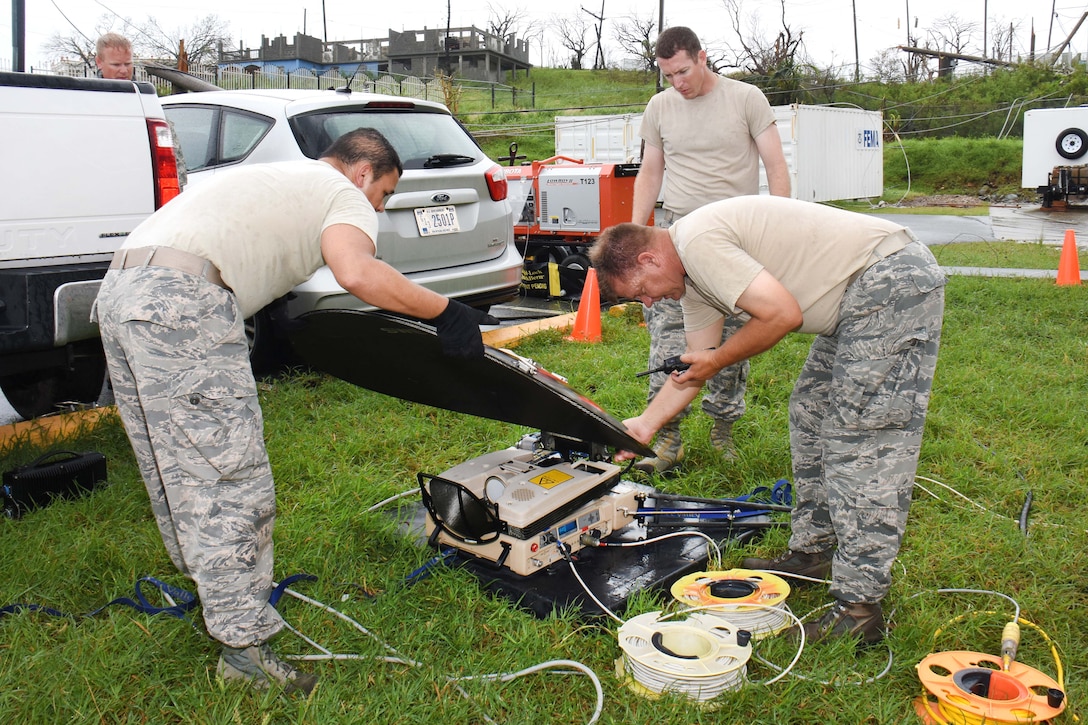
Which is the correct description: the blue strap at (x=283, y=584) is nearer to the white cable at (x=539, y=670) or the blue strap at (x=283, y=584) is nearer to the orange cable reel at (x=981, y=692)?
the white cable at (x=539, y=670)

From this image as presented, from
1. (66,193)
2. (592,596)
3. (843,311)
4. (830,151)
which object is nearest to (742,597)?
(592,596)

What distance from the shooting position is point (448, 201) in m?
6.02

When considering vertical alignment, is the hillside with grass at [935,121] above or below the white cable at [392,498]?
above

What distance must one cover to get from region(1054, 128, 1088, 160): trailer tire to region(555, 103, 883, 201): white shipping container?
466 centimetres

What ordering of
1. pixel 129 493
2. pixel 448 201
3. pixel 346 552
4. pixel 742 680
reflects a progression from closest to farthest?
pixel 742 680 → pixel 346 552 → pixel 129 493 → pixel 448 201

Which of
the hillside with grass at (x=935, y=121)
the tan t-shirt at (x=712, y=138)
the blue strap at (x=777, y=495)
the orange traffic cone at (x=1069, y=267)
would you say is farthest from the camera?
the hillside with grass at (x=935, y=121)

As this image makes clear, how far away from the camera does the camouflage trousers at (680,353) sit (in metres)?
4.42

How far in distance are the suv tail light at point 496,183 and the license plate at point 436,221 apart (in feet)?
1.39

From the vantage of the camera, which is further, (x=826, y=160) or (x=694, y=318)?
(x=826, y=160)

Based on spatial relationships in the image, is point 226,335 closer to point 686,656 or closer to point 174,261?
point 174,261

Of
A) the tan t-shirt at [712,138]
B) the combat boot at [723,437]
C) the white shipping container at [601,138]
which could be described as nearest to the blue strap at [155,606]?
the combat boot at [723,437]

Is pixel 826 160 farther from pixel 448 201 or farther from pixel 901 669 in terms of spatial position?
pixel 901 669

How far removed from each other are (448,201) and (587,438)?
322 cm

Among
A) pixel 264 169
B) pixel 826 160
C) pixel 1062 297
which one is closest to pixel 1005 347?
pixel 1062 297
